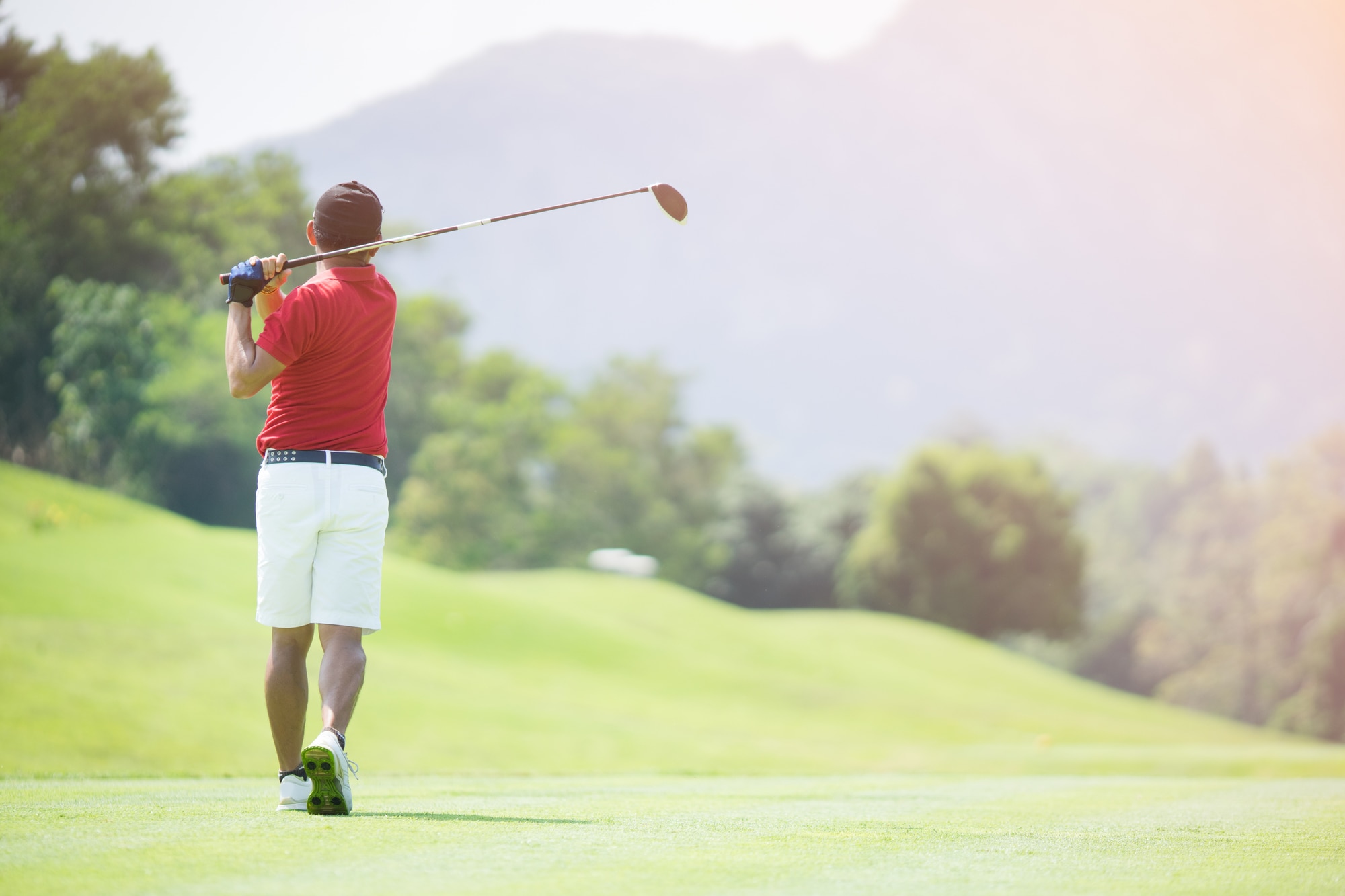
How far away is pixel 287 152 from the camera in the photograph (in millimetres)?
58406

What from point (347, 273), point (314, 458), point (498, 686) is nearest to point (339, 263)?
point (347, 273)

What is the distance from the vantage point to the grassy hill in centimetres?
1584

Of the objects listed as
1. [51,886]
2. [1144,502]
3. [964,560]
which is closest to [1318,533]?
[964,560]

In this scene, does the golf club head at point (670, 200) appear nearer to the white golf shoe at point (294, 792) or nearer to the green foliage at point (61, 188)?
the white golf shoe at point (294, 792)

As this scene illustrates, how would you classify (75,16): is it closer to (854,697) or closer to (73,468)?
(73,468)

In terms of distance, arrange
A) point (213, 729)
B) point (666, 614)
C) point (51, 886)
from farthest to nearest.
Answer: point (666, 614) < point (213, 729) < point (51, 886)

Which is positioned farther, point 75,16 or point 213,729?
point 75,16

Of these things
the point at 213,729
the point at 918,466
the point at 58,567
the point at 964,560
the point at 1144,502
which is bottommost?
the point at 213,729

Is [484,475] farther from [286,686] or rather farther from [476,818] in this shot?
[476,818]

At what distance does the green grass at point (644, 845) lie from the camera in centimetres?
285

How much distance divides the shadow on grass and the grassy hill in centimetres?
708

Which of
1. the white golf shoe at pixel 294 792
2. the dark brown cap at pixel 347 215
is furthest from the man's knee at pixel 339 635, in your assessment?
the dark brown cap at pixel 347 215

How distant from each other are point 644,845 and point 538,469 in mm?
63290

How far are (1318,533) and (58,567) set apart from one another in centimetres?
4866
